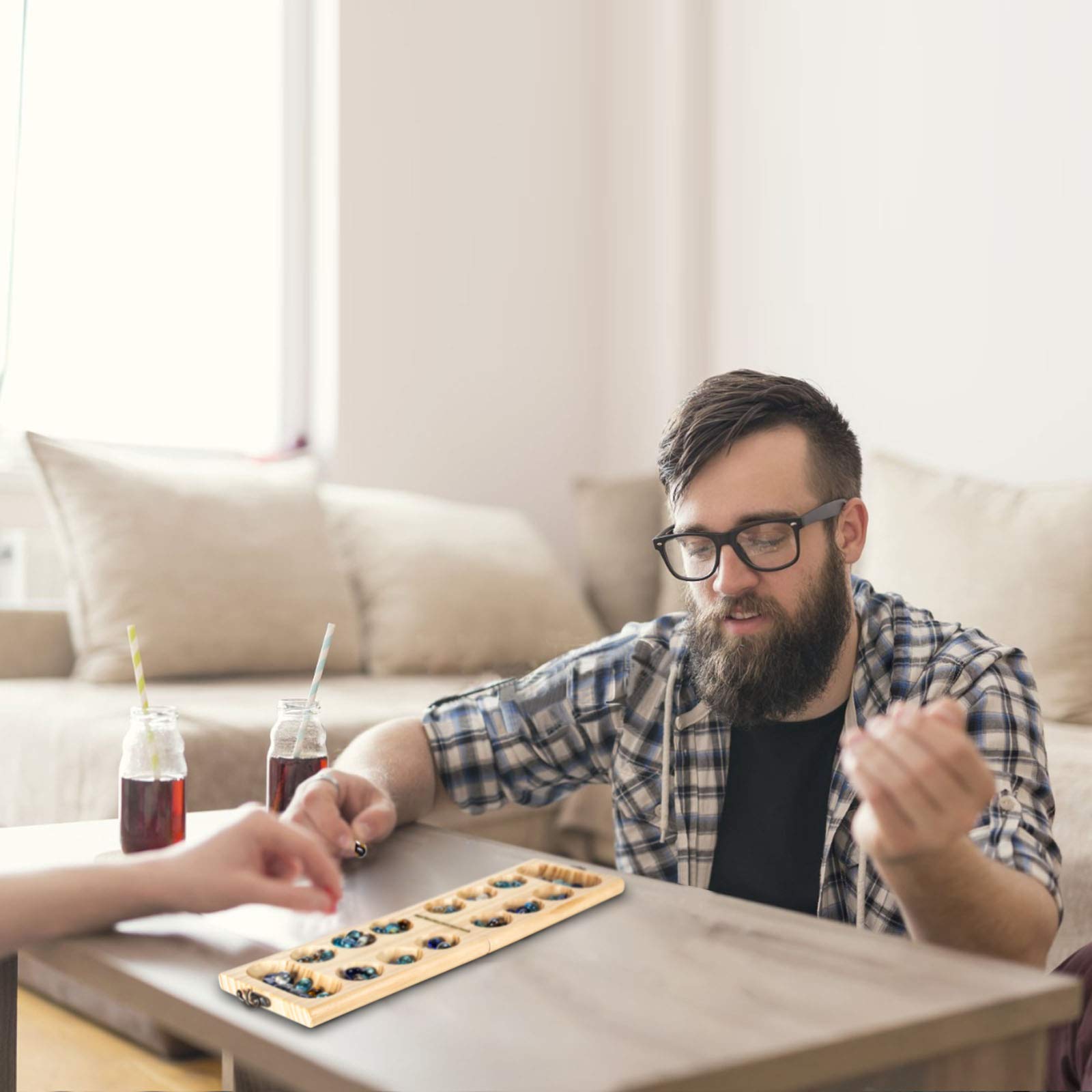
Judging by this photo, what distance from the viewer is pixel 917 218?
3070mm

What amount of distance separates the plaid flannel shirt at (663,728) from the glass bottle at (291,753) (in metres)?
0.24

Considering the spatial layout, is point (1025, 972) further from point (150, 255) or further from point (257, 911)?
point (150, 255)

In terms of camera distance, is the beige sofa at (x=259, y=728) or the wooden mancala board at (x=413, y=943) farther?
the beige sofa at (x=259, y=728)

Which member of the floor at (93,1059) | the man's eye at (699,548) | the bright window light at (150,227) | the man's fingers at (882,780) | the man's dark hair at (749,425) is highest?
the bright window light at (150,227)

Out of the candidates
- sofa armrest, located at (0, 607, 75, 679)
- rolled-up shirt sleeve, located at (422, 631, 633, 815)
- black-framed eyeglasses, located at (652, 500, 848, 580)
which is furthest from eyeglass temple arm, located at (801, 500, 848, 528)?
sofa armrest, located at (0, 607, 75, 679)

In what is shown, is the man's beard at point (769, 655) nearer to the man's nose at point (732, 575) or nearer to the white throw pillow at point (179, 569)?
the man's nose at point (732, 575)

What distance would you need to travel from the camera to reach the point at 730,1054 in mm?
670

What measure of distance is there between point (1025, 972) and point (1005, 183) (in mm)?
2453

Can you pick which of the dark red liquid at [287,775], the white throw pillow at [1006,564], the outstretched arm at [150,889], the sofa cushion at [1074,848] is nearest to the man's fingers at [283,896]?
the outstretched arm at [150,889]

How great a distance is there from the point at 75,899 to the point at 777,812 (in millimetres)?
719

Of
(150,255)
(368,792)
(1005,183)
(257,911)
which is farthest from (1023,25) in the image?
(257,911)

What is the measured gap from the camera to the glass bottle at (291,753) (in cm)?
122

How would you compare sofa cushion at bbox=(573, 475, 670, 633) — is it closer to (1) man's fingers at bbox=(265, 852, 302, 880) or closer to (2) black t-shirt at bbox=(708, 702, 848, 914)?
(2) black t-shirt at bbox=(708, 702, 848, 914)

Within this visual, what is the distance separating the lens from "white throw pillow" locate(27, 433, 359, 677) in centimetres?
243
